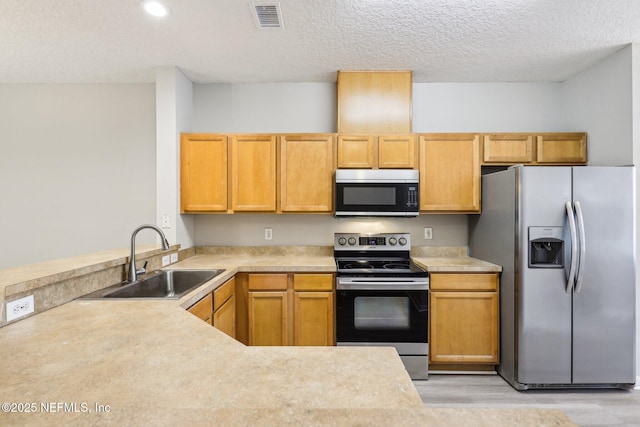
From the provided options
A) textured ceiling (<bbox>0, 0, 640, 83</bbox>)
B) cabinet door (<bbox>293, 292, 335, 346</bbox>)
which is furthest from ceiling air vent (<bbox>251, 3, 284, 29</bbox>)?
cabinet door (<bbox>293, 292, 335, 346</bbox>)

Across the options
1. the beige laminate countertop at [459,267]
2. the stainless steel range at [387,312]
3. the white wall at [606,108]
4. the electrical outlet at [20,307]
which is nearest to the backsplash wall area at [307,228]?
the beige laminate countertop at [459,267]

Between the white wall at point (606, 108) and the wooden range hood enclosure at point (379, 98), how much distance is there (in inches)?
62.9

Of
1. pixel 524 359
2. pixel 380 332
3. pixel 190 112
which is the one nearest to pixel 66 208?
pixel 190 112

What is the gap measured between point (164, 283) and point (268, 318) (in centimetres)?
87

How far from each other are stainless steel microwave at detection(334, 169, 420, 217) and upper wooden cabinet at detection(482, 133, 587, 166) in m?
0.76

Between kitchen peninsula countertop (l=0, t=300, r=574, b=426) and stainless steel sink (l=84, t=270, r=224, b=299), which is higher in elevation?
kitchen peninsula countertop (l=0, t=300, r=574, b=426)

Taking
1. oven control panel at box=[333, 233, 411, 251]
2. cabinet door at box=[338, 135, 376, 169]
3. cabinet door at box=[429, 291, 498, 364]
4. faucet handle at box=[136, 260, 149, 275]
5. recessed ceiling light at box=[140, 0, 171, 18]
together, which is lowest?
cabinet door at box=[429, 291, 498, 364]

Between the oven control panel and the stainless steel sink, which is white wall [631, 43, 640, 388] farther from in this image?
the stainless steel sink

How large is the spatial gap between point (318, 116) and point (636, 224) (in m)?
2.84

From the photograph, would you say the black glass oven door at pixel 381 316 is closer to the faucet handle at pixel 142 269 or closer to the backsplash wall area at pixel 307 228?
the backsplash wall area at pixel 307 228

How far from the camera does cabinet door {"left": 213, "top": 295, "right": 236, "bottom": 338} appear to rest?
2.37 meters

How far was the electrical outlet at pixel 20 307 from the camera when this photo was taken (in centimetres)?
141

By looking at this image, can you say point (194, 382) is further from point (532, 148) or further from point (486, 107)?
point (486, 107)

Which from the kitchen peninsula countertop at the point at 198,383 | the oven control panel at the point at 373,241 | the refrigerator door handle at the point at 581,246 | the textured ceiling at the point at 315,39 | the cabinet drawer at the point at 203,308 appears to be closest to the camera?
the kitchen peninsula countertop at the point at 198,383
